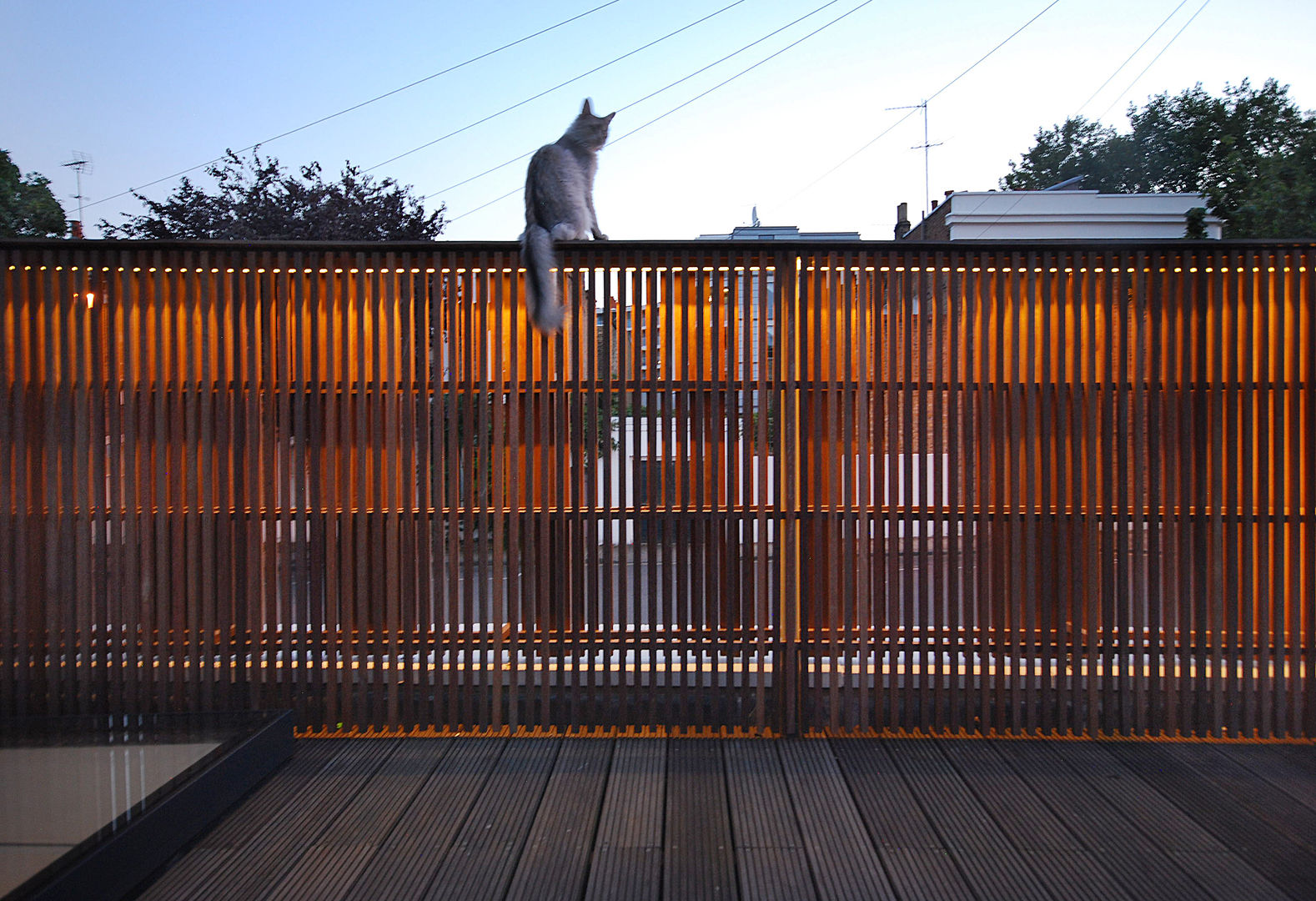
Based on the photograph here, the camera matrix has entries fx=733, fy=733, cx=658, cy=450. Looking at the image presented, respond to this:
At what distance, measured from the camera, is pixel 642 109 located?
9148mm

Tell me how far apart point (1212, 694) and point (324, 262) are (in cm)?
423

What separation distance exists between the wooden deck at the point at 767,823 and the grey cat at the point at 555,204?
1.82 m

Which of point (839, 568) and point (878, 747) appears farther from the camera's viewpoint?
point (839, 568)

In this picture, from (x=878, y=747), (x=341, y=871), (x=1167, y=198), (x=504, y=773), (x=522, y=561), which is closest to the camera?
(x=341, y=871)

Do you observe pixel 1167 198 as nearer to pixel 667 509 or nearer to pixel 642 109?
pixel 642 109

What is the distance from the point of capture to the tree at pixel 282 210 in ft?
41.5

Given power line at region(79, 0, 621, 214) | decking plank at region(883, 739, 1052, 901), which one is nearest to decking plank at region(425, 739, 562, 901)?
decking plank at region(883, 739, 1052, 901)

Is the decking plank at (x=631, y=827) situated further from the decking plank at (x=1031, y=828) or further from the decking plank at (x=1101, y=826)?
the decking plank at (x=1101, y=826)

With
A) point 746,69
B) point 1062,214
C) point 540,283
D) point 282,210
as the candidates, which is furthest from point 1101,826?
point 1062,214

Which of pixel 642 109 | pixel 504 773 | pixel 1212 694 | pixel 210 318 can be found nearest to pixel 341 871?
pixel 504 773

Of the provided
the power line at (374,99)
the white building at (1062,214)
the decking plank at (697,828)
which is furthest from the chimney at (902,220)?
the decking plank at (697,828)

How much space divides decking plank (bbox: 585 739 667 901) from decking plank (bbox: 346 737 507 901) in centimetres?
49

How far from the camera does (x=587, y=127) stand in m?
3.76

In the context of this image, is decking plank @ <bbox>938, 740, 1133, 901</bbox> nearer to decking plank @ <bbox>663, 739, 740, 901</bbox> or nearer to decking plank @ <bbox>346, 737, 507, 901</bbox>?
decking plank @ <bbox>663, 739, 740, 901</bbox>
